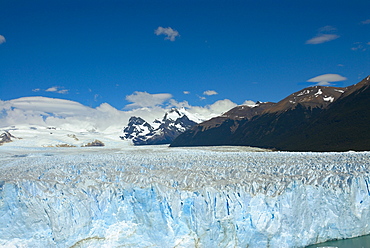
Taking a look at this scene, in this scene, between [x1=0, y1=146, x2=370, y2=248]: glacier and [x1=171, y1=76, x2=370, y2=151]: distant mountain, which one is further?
[x1=171, y1=76, x2=370, y2=151]: distant mountain

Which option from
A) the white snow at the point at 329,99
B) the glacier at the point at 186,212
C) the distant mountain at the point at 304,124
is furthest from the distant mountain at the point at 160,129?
the glacier at the point at 186,212

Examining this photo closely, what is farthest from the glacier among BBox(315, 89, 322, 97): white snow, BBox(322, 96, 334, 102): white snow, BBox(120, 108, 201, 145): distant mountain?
BBox(120, 108, 201, 145): distant mountain

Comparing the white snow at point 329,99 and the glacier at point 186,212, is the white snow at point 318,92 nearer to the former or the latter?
the white snow at point 329,99

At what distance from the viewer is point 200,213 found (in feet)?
45.0

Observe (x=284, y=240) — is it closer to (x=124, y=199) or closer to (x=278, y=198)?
(x=278, y=198)

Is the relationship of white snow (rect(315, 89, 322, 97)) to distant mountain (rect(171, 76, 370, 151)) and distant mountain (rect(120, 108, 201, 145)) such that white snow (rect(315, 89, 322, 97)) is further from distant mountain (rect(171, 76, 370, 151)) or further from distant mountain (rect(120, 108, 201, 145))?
distant mountain (rect(120, 108, 201, 145))

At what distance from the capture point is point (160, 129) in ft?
529

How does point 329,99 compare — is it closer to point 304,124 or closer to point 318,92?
point 318,92

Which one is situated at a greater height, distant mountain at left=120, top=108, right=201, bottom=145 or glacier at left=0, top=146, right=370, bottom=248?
distant mountain at left=120, top=108, right=201, bottom=145

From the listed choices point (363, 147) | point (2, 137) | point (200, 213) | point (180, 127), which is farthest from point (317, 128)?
point (180, 127)

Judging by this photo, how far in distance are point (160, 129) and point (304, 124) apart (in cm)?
10631

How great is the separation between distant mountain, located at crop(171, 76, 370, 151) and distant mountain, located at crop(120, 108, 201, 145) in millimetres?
52757

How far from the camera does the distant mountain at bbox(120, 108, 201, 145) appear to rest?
6093 inches

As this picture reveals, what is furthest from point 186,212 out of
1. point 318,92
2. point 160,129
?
point 160,129
